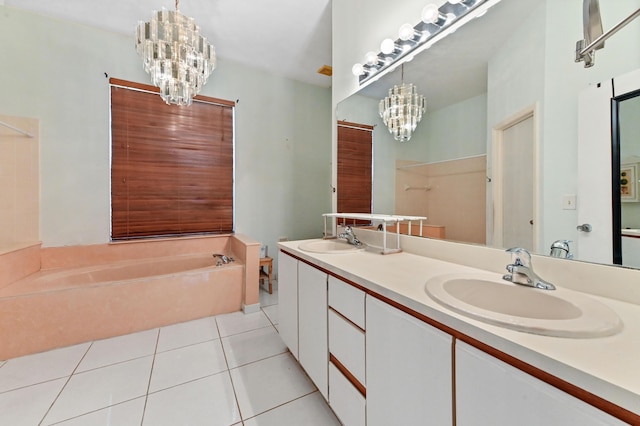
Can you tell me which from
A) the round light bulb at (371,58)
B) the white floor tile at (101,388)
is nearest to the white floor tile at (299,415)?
the white floor tile at (101,388)


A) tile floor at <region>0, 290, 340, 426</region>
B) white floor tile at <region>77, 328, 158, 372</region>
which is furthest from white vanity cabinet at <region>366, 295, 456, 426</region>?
white floor tile at <region>77, 328, 158, 372</region>

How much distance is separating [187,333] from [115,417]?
0.83 meters

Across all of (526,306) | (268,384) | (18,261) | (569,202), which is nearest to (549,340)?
(526,306)

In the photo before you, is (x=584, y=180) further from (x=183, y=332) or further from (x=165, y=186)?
(x=165, y=186)

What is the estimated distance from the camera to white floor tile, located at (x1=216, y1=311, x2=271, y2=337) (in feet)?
7.05

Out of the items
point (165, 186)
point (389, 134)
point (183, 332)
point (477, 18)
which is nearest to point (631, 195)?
point (477, 18)

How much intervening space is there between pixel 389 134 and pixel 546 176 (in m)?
0.94

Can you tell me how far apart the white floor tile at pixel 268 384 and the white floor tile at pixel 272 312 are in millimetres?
562

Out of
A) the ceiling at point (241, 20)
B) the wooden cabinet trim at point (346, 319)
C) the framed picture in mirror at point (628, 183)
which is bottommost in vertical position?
the wooden cabinet trim at point (346, 319)

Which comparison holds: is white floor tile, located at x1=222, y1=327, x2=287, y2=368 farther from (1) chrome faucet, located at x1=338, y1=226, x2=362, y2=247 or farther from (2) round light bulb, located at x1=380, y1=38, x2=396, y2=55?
(2) round light bulb, located at x1=380, y1=38, x2=396, y2=55

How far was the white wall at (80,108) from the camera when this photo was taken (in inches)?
91.2

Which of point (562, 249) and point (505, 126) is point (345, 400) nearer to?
point (562, 249)

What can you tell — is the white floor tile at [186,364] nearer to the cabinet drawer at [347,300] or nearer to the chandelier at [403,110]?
the cabinet drawer at [347,300]

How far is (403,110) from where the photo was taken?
1.63 meters
